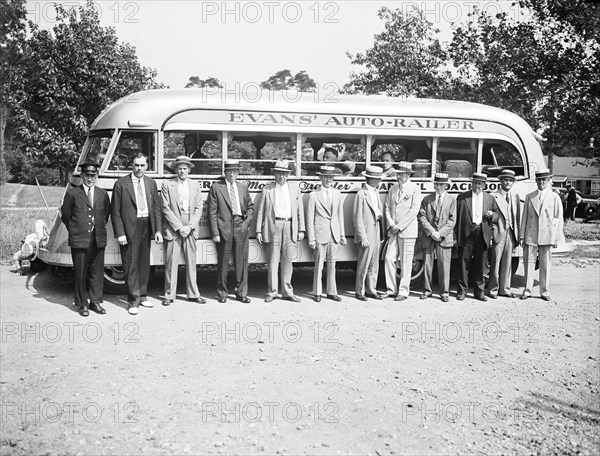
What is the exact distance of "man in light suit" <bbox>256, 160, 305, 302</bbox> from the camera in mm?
8758

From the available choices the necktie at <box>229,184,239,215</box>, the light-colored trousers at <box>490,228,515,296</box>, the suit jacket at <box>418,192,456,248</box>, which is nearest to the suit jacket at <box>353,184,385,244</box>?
the suit jacket at <box>418,192,456,248</box>

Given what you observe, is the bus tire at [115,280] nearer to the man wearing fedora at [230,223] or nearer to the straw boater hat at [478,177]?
the man wearing fedora at [230,223]

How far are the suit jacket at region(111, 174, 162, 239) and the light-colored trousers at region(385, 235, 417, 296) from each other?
3323 millimetres

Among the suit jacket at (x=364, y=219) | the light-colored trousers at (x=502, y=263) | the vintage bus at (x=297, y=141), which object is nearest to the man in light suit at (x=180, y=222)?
Result: the vintage bus at (x=297, y=141)

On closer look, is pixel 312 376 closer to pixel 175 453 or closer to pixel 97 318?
pixel 175 453

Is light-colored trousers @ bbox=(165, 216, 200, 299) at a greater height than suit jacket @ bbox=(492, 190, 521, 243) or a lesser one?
lesser

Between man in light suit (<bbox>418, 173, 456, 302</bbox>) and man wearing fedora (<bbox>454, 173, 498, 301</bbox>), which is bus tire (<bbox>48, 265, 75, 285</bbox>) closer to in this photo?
man in light suit (<bbox>418, 173, 456, 302</bbox>)

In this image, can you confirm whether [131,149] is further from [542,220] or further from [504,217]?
[542,220]

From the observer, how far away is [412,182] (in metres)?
9.55

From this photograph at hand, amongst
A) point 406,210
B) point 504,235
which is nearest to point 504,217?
point 504,235

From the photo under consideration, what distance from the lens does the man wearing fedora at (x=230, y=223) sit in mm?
8539

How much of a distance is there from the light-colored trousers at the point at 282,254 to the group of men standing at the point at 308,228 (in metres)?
0.01

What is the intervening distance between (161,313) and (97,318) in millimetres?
764

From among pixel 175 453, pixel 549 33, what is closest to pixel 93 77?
pixel 549 33
